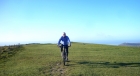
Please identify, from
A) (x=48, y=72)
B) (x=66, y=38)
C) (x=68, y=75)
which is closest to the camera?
(x=68, y=75)

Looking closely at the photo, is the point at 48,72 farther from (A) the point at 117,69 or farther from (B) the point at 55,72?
(A) the point at 117,69

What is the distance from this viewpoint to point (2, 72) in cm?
1652

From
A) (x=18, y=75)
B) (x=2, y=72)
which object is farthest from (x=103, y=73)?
(x=2, y=72)

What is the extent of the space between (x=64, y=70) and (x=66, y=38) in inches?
181

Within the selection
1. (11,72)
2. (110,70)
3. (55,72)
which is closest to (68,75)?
(55,72)

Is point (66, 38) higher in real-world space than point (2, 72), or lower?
higher

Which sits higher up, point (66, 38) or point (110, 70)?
point (66, 38)

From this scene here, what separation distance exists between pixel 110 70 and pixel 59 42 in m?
6.44

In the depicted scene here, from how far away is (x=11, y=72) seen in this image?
16.3 meters

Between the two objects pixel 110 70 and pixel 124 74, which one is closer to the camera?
pixel 124 74

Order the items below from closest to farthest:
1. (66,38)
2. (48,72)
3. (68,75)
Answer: (68,75), (48,72), (66,38)

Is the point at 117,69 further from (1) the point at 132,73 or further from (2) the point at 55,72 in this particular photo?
(2) the point at 55,72

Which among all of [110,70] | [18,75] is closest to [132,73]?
[110,70]

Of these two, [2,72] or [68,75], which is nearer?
[68,75]
